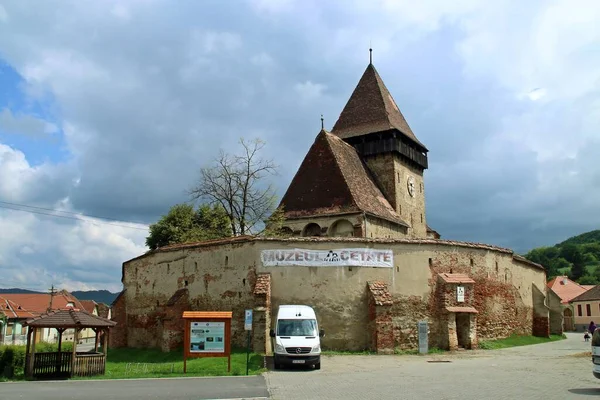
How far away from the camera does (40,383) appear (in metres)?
19.2

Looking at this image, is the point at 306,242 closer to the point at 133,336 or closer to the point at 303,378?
the point at 303,378

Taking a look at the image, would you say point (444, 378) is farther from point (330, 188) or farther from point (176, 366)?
point (330, 188)

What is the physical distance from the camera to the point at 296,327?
21812 millimetres

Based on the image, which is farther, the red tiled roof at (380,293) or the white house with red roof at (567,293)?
the white house with red roof at (567,293)

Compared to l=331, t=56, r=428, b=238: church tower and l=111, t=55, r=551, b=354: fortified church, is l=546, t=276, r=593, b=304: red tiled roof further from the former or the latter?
l=111, t=55, r=551, b=354: fortified church

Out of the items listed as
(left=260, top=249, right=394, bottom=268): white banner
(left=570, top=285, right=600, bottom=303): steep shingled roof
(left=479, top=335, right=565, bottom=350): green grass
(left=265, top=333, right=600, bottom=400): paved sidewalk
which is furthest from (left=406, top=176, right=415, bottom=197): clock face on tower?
(left=570, top=285, right=600, bottom=303): steep shingled roof

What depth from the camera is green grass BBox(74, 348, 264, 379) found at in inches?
810

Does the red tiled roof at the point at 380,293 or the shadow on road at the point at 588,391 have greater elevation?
the red tiled roof at the point at 380,293

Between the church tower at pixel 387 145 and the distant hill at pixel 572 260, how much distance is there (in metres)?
90.4

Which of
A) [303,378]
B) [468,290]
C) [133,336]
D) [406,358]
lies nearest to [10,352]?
[133,336]

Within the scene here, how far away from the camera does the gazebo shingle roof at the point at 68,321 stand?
21.0 metres

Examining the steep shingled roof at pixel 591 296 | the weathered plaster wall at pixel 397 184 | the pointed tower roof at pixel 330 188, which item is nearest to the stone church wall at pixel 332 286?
the pointed tower roof at pixel 330 188

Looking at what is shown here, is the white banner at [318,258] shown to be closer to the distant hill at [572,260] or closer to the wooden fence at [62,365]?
the wooden fence at [62,365]

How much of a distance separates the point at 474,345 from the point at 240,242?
12785 mm
